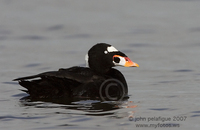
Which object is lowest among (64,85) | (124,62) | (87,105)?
(87,105)

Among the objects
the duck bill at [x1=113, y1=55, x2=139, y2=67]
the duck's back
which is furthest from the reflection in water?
the duck bill at [x1=113, y1=55, x2=139, y2=67]

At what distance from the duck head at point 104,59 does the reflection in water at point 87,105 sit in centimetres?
99

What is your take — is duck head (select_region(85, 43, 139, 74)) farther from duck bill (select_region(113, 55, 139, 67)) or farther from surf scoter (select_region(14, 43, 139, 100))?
surf scoter (select_region(14, 43, 139, 100))

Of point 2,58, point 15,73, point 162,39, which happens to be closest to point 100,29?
point 162,39


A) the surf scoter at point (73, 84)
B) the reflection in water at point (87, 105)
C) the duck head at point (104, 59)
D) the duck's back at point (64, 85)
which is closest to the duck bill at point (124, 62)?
the duck head at point (104, 59)

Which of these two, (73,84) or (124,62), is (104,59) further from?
(73,84)

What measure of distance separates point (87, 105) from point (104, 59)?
1451mm

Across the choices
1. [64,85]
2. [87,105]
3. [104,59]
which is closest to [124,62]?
[104,59]

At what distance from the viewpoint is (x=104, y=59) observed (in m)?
9.85

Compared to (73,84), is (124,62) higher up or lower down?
higher up

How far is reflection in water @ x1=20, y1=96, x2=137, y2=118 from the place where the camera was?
804 centimetres

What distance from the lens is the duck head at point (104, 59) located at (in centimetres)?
983

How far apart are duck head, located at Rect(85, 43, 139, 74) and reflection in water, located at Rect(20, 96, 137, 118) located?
987 millimetres

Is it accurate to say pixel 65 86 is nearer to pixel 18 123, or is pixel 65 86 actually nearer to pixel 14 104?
pixel 14 104
